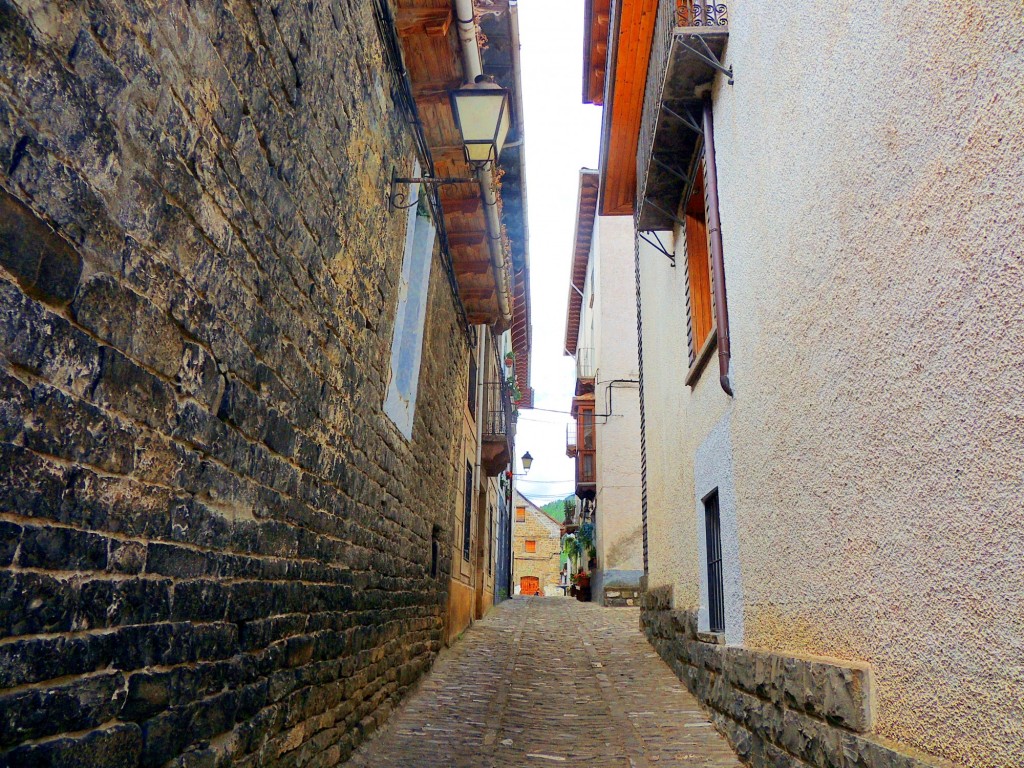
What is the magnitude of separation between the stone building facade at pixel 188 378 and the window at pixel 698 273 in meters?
3.07

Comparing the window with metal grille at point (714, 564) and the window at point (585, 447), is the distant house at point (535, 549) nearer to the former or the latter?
the window at point (585, 447)

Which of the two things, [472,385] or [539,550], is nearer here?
[472,385]

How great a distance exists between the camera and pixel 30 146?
1735 mm

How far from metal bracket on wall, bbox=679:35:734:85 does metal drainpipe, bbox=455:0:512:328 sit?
4.97 ft

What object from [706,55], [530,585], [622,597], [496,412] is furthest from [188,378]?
[530,585]

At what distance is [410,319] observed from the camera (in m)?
6.38

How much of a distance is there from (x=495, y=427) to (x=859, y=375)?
10065mm

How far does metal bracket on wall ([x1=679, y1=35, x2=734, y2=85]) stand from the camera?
17.5ft

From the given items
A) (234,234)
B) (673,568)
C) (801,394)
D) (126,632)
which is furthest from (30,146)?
(673,568)

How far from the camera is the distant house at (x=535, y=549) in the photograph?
46531 millimetres

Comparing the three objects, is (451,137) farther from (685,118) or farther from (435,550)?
(435,550)

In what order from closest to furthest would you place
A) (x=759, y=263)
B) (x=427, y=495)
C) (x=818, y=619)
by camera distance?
1. (x=818, y=619)
2. (x=759, y=263)
3. (x=427, y=495)

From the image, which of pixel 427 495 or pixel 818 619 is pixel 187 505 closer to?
pixel 818 619

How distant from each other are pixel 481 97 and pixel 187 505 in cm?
391
